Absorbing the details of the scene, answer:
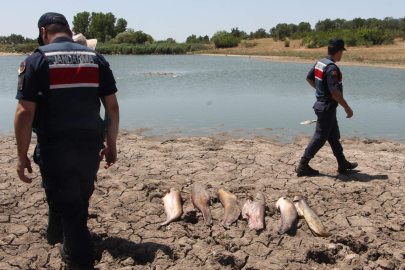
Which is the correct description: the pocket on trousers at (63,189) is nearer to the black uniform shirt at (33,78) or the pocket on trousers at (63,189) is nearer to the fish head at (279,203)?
the black uniform shirt at (33,78)

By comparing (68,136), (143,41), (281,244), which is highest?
(143,41)

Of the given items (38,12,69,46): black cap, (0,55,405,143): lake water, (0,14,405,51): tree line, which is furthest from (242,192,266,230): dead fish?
(0,14,405,51): tree line

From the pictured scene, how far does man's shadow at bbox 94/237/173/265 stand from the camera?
→ 297 centimetres

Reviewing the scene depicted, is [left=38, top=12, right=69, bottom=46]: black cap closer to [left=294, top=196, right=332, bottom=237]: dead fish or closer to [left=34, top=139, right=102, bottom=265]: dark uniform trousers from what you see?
[left=34, top=139, right=102, bottom=265]: dark uniform trousers

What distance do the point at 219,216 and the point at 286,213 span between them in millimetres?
701

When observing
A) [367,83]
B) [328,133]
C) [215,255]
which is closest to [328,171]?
[328,133]

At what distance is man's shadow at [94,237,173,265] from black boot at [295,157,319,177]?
245cm

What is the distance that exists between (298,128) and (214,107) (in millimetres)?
3222

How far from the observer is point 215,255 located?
2.94 metres

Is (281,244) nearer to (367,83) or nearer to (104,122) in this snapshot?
(104,122)

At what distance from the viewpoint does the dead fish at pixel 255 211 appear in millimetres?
3395

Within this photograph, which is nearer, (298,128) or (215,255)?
(215,255)

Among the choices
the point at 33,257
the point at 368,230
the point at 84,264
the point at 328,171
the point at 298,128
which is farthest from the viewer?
→ the point at 298,128

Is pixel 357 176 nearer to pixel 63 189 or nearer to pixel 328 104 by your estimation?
pixel 328 104
